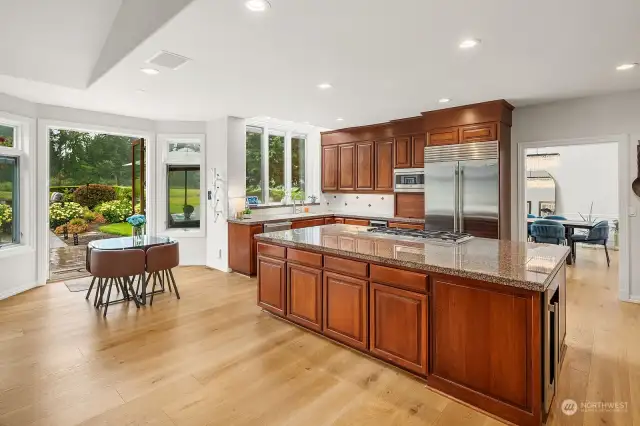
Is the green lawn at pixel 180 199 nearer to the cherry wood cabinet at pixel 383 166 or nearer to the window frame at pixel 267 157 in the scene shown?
the window frame at pixel 267 157

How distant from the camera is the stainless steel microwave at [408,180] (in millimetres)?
5642

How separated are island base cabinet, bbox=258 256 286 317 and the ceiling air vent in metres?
2.02

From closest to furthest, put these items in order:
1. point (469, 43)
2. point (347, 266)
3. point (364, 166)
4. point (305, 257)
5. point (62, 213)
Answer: point (469, 43) < point (347, 266) < point (305, 257) < point (364, 166) < point (62, 213)

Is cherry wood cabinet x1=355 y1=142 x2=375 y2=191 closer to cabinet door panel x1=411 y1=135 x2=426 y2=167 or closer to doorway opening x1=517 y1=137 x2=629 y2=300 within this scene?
cabinet door panel x1=411 y1=135 x2=426 y2=167

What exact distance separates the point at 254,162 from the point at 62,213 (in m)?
4.83

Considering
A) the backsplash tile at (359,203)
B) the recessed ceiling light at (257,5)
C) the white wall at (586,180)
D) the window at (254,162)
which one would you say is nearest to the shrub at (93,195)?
the window at (254,162)

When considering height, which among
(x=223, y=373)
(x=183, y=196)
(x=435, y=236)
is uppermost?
(x=183, y=196)

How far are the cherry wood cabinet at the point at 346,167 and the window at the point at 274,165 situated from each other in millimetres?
870

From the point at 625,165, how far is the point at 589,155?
519 centimetres

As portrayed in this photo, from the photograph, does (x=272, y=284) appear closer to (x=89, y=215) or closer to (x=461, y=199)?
(x=461, y=199)

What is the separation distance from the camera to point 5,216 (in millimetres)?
4605

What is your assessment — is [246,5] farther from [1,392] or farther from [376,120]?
[376,120]

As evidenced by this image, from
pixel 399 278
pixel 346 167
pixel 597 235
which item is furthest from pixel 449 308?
pixel 597 235

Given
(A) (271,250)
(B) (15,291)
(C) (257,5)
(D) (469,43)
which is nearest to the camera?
(C) (257,5)
